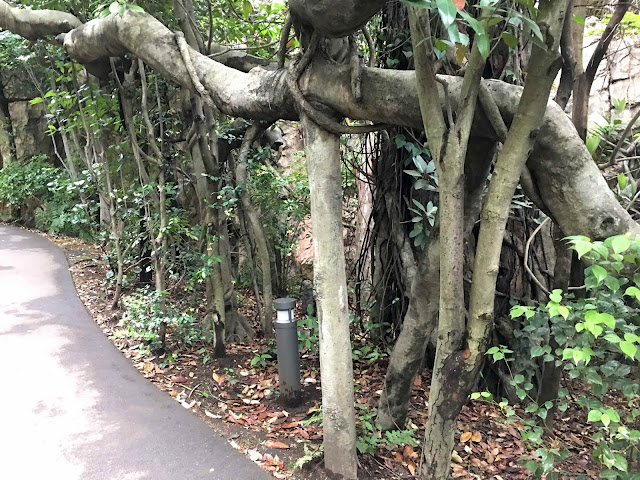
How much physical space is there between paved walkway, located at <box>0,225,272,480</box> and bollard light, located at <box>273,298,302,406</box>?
70cm

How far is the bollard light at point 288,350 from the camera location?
11.9 ft

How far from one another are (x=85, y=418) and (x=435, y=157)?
10.3 feet

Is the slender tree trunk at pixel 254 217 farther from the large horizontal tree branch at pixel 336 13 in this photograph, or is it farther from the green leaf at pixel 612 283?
the green leaf at pixel 612 283

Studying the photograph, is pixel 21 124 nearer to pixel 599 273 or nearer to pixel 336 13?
pixel 336 13

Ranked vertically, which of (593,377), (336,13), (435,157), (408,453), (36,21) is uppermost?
(36,21)

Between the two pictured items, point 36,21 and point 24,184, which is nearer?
point 36,21

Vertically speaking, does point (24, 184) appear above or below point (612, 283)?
above

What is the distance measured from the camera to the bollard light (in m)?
3.62

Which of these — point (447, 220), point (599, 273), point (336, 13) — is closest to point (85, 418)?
point (447, 220)

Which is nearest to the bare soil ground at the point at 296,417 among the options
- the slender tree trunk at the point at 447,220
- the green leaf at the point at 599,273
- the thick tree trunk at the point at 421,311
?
the thick tree trunk at the point at 421,311

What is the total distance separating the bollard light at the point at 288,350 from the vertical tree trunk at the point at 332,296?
94cm

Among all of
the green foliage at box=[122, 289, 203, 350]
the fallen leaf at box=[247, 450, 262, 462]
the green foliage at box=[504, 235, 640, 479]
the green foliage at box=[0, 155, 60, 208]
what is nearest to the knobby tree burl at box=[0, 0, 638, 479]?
the green foliage at box=[504, 235, 640, 479]

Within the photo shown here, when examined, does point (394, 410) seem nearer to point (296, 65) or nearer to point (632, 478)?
point (632, 478)

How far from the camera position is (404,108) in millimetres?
2340
